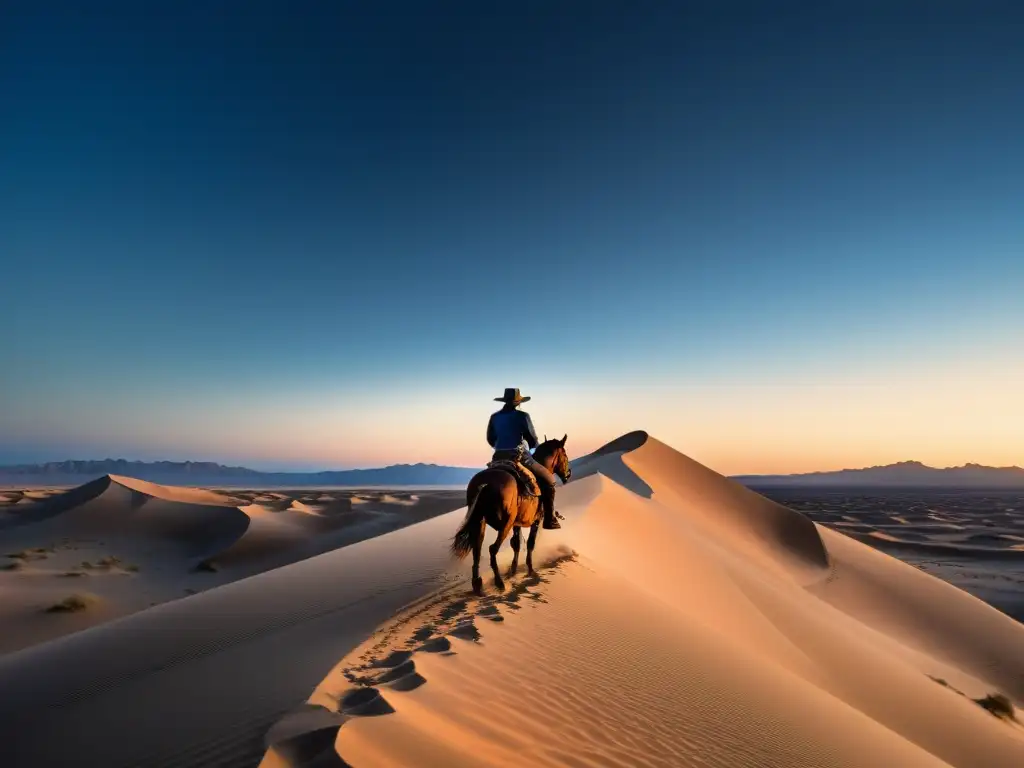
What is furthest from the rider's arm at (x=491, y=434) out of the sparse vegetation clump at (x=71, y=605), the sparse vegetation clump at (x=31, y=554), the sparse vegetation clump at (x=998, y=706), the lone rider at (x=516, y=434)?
the sparse vegetation clump at (x=31, y=554)

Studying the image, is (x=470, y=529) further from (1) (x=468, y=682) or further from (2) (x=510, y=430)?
(1) (x=468, y=682)

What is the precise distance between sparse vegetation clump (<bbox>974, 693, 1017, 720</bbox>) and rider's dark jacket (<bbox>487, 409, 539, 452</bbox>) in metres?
11.9

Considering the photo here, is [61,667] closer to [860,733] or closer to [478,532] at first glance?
[478,532]

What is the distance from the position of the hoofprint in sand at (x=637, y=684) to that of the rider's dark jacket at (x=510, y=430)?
2100 millimetres

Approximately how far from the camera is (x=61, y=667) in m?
5.70

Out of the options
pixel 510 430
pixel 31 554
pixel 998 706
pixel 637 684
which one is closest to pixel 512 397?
pixel 510 430

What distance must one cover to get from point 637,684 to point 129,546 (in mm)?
32959

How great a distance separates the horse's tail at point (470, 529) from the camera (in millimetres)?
7062

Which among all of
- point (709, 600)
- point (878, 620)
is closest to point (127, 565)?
point (709, 600)

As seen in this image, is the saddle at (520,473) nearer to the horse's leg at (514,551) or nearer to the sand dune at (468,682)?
the horse's leg at (514,551)

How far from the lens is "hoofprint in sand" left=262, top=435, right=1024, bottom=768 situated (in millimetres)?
3611

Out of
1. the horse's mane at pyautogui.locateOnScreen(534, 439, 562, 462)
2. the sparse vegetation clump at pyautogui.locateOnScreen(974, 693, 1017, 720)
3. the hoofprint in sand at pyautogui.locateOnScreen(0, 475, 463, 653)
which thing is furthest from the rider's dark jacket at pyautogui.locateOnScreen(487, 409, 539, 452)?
the hoofprint in sand at pyautogui.locateOnScreen(0, 475, 463, 653)

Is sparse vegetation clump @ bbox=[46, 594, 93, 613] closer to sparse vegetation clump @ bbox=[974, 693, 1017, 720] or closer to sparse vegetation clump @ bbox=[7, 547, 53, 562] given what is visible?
sparse vegetation clump @ bbox=[7, 547, 53, 562]

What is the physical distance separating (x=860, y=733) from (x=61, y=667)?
8.72 m
